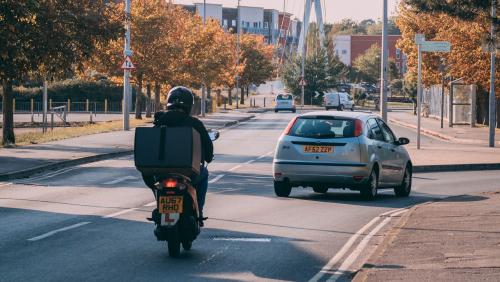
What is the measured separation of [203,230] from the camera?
14281 millimetres

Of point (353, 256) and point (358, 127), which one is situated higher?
point (358, 127)

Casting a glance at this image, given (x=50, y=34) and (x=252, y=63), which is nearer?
(x=50, y=34)

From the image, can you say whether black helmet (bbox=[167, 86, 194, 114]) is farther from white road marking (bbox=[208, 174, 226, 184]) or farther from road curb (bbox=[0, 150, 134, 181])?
road curb (bbox=[0, 150, 134, 181])

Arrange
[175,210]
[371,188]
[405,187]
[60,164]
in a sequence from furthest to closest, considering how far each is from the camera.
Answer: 1. [60,164]
2. [405,187]
3. [371,188]
4. [175,210]

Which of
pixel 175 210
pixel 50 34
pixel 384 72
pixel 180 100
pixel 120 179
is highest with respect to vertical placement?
pixel 50 34

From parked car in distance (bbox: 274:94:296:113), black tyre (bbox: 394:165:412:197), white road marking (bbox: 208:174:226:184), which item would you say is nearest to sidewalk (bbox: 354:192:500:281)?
black tyre (bbox: 394:165:412:197)

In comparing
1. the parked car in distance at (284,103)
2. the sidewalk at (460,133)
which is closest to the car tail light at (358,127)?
the sidewalk at (460,133)

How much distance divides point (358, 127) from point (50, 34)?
1210cm

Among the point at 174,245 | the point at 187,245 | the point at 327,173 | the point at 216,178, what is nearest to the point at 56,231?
the point at 187,245

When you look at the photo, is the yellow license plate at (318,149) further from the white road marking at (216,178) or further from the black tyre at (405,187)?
the white road marking at (216,178)

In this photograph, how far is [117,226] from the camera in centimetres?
1457

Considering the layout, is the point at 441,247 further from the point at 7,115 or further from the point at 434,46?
the point at 7,115

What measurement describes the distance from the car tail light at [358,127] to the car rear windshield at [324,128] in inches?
2.2

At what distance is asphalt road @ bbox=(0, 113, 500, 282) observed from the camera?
424 inches
